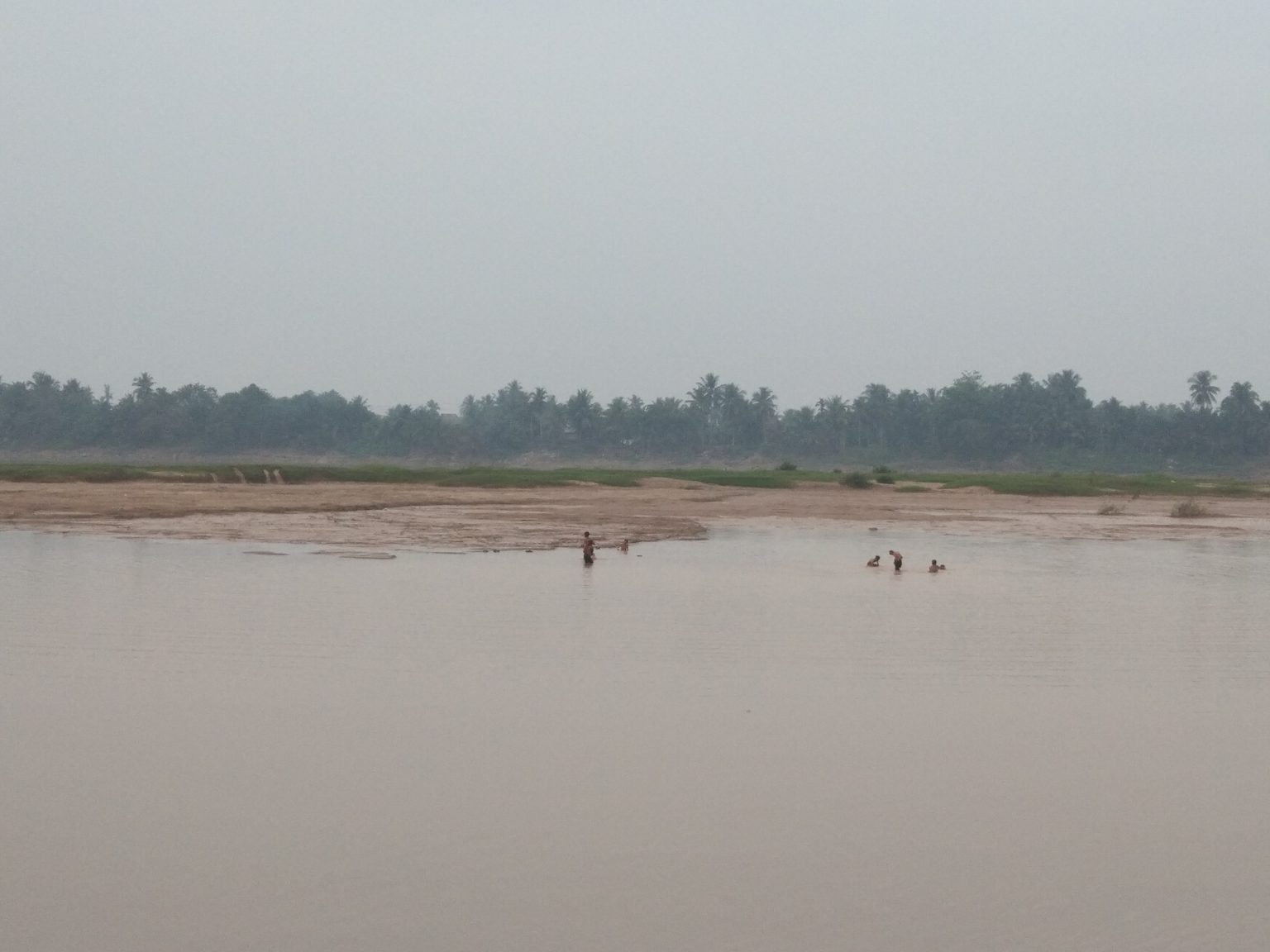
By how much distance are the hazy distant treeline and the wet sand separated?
202ft

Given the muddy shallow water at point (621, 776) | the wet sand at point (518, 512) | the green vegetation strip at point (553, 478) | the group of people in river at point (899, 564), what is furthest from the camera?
the green vegetation strip at point (553, 478)

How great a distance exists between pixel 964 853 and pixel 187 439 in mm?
123899

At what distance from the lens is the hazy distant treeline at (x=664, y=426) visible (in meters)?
119

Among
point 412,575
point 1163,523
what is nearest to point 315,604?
point 412,575

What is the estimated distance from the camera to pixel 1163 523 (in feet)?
139

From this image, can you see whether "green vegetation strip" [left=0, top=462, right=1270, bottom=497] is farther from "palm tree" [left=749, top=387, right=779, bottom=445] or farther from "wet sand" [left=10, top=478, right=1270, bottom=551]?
"palm tree" [left=749, top=387, right=779, bottom=445]

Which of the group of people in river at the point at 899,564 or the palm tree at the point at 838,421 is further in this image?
the palm tree at the point at 838,421

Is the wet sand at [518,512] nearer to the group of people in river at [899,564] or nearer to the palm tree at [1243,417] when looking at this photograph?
the group of people in river at [899,564]

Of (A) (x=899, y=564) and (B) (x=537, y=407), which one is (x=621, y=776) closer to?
(A) (x=899, y=564)

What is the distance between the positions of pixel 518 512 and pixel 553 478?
1890 cm

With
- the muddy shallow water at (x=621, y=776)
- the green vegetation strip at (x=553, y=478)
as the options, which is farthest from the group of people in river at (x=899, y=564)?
the green vegetation strip at (x=553, y=478)

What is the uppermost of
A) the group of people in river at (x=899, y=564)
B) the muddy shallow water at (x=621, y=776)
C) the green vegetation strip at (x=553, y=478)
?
the green vegetation strip at (x=553, y=478)

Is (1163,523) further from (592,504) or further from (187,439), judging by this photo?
(187,439)

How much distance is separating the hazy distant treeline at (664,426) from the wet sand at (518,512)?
2419 inches
